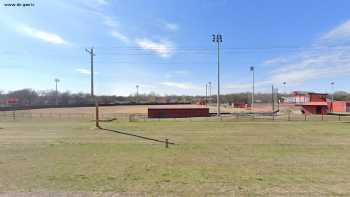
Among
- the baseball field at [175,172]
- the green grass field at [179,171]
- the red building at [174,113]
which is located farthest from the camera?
the red building at [174,113]

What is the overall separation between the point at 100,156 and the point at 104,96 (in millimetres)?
188570

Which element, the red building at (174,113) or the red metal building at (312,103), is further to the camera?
the red metal building at (312,103)

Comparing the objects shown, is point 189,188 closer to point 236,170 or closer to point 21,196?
point 236,170

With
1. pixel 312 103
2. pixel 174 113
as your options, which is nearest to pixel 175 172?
pixel 174 113

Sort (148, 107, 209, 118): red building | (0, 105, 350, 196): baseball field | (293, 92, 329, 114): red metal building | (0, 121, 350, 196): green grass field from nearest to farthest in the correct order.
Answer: (0, 105, 350, 196): baseball field
(0, 121, 350, 196): green grass field
(148, 107, 209, 118): red building
(293, 92, 329, 114): red metal building

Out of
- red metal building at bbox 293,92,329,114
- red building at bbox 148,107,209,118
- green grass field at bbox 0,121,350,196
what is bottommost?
green grass field at bbox 0,121,350,196

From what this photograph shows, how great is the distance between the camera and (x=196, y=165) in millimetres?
11797

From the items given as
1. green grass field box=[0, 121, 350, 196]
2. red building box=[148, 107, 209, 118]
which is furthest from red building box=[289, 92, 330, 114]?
green grass field box=[0, 121, 350, 196]

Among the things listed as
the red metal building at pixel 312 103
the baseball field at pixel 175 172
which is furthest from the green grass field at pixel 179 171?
the red metal building at pixel 312 103

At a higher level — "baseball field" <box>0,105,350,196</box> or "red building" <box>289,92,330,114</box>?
"red building" <box>289,92,330,114</box>

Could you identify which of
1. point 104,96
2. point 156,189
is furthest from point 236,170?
point 104,96

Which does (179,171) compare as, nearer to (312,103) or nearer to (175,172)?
(175,172)

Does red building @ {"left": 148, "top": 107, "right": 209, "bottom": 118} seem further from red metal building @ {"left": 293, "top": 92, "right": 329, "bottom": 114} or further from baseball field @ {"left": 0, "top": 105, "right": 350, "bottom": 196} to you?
baseball field @ {"left": 0, "top": 105, "right": 350, "bottom": 196}

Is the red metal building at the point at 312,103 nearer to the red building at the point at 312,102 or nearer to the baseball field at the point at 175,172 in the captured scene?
the red building at the point at 312,102
